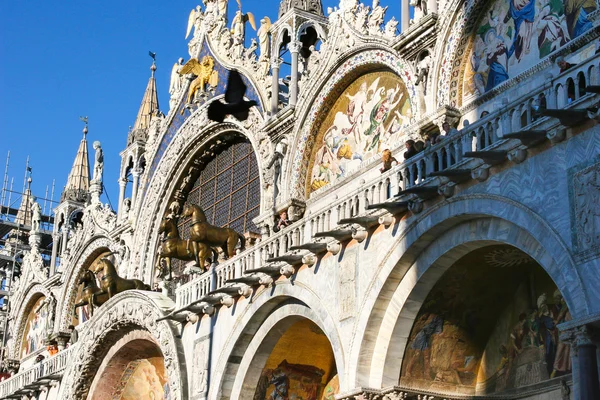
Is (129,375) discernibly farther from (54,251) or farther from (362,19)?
(54,251)

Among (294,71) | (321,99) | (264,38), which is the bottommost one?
(321,99)

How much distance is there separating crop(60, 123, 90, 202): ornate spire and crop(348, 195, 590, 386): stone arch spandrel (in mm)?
26412

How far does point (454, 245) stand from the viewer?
17.1 m

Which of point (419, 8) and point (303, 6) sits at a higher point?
point (303, 6)

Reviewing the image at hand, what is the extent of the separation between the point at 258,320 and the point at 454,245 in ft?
21.1

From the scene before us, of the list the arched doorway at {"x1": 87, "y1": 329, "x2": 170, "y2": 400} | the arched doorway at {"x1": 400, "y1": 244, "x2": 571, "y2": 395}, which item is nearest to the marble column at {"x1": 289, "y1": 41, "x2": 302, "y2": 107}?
the arched doorway at {"x1": 87, "y1": 329, "x2": 170, "y2": 400}

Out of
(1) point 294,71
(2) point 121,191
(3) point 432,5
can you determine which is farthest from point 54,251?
(3) point 432,5

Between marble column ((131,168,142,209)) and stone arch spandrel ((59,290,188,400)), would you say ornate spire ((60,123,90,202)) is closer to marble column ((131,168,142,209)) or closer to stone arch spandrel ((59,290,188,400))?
marble column ((131,168,142,209))

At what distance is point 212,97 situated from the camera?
31250mm

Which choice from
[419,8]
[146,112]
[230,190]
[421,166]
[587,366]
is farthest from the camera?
[146,112]

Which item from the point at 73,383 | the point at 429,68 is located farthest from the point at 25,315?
the point at 429,68

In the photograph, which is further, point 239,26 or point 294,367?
point 239,26

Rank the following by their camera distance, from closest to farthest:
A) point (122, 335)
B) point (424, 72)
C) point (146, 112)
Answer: point (424, 72) → point (122, 335) → point (146, 112)

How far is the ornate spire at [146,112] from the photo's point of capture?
118 feet
